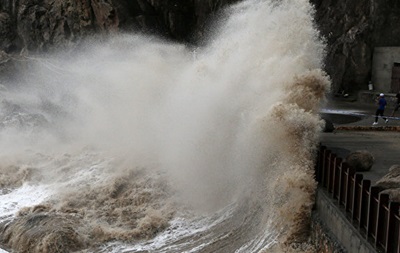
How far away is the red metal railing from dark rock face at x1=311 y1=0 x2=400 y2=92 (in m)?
15.0

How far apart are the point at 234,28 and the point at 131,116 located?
14.2ft

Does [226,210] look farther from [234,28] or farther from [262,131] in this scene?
[234,28]

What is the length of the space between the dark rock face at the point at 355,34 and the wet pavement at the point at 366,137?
322 centimetres

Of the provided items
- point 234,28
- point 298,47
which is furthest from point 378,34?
point 298,47

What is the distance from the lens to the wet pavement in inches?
412

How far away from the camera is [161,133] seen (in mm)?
13578

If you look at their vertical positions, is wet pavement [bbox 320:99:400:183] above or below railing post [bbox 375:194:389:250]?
below

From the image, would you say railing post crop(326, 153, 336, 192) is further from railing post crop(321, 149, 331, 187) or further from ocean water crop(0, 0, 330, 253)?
ocean water crop(0, 0, 330, 253)

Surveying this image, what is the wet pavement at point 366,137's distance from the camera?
10477 millimetres

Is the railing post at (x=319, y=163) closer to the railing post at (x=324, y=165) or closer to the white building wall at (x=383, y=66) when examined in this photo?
the railing post at (x=324, y=165)

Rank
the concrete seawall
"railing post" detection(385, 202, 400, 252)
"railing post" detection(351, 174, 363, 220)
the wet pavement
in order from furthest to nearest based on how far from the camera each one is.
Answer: the wet pavement < "railing post" detection(351, 174, 363, 220) < the concrete seawall < "railing post" detection(385, 202, 400, 252)

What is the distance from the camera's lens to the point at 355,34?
904 inches

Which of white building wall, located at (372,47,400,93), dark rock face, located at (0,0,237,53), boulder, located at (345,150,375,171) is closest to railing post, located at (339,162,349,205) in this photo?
boulder, located at (345,150,375,171)

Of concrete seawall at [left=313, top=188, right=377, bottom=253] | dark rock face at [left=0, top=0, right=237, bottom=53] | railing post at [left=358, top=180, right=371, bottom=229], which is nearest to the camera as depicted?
concrete seawall at [left=313, top=188, right=377, bottom=253]
